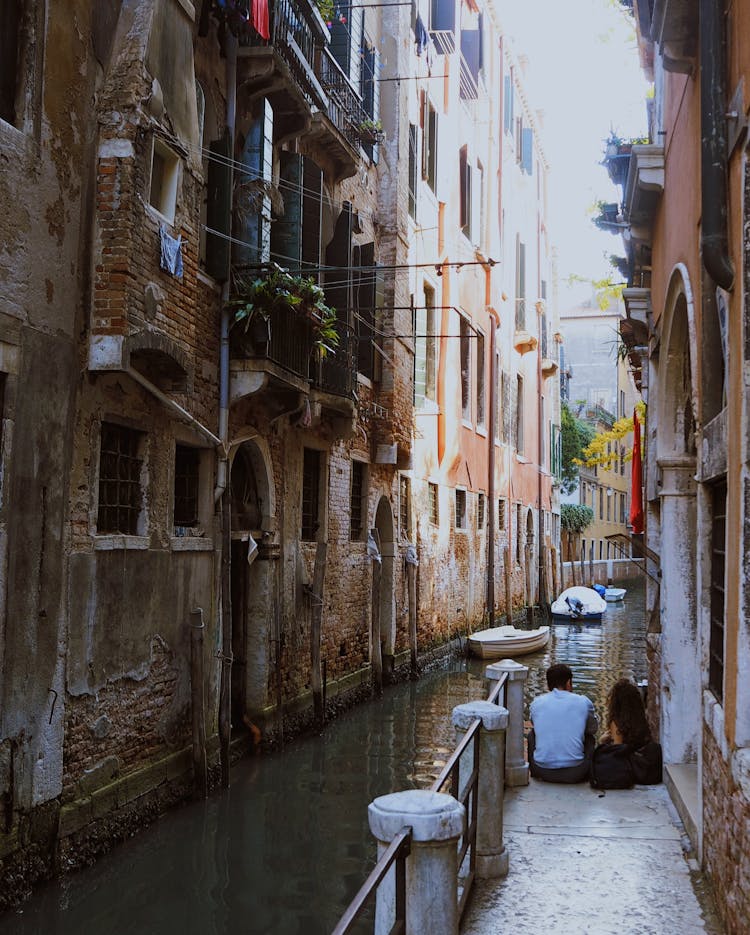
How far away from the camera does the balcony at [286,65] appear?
32.0 feet

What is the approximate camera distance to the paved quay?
458 cm

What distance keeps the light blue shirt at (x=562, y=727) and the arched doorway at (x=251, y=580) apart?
411cm

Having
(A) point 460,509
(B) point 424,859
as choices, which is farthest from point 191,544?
(A) point 460,509

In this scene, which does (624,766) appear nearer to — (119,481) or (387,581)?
(119,481)

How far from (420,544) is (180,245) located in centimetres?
1024

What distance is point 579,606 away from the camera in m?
28.9

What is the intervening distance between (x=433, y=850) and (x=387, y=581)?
1249 centimetres

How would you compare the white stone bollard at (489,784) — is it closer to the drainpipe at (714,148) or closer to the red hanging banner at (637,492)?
the drainpipe at (714,148)

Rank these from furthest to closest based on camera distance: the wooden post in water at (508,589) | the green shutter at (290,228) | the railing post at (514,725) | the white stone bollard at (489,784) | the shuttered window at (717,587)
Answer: the wooden post in water at (508,589)
the green shutter at (290,228)
the railing post at (514,725)
the white stone bollard at (489,784)
the shuttered window at (717,587)

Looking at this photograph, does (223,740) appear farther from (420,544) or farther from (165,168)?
(420,544)

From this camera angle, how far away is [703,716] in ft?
17.9

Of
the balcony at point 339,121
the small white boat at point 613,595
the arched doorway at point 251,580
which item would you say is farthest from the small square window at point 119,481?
the small white boat at point 613,595

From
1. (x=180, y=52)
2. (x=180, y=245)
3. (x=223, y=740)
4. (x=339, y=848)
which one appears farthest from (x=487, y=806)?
(x=180, y=52)

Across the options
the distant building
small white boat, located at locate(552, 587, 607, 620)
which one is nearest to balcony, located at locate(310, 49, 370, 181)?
small white boat, located at locate(552, 587, 607, 620)
